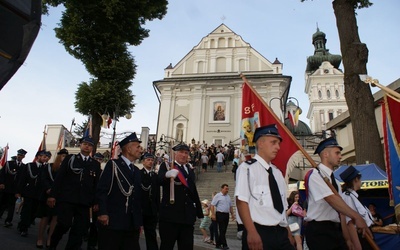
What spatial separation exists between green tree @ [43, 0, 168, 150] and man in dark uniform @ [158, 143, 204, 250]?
7.58 metres

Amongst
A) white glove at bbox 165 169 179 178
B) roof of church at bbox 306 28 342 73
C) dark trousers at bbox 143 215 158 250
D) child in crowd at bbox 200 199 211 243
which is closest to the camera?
white glove at bbox 165 169 179 178

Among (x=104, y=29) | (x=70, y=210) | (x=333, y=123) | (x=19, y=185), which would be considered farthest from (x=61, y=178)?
(x=333, y=123)

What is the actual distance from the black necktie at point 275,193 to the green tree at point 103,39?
988 cm

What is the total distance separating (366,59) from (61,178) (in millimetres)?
7824

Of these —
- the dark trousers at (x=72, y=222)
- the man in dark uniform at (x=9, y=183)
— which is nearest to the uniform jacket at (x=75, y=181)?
the dark trousers at (x=72, y=222)

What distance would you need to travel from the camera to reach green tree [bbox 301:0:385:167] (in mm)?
7332

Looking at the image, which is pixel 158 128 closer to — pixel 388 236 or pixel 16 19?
pixel 388 236

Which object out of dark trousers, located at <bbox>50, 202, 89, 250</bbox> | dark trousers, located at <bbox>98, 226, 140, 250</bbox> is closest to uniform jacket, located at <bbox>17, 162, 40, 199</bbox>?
dark trousers, located at <bbox>50, 202, 89, 250</bbox>

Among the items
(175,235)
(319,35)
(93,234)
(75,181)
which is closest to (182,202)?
(175,235)

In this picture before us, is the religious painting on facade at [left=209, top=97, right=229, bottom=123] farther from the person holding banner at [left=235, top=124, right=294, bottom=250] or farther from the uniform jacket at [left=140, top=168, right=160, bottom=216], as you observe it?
the person holding banner at [left=235, top=124, right=294, bottom=250]

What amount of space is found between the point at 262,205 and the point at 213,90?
32694mm

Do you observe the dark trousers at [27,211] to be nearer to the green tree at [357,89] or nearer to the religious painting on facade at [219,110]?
the green tree at [357,89]

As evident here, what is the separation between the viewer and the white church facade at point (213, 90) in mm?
33469

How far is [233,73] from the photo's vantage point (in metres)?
35.9
